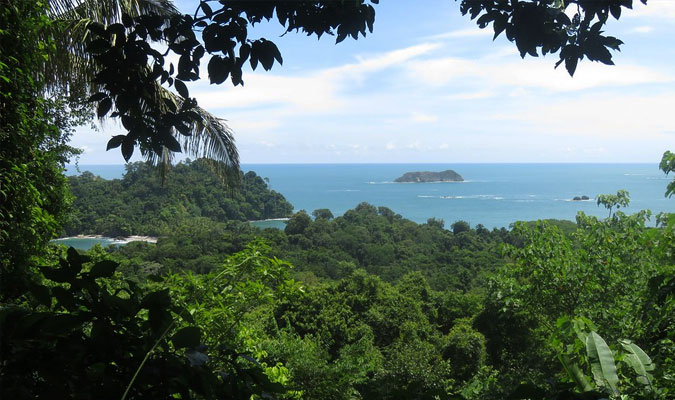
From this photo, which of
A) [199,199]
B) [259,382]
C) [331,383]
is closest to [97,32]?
[259,382]

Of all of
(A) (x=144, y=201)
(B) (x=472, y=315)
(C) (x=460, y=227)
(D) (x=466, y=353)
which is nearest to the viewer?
(D) (x=466, y=353)

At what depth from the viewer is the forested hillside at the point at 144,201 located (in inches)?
793

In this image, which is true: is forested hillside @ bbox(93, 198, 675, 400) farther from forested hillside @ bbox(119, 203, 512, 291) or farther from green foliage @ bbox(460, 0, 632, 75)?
green foliage @ bbox(460, 0, 632, 75)

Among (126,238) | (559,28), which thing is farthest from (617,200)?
(126,238)

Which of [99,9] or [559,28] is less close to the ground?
[99,9]

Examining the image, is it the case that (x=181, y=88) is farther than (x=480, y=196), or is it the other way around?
(x=480, y=196)

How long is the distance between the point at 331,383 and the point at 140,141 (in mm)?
5688

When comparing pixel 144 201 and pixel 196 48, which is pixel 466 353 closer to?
pixel 196 48

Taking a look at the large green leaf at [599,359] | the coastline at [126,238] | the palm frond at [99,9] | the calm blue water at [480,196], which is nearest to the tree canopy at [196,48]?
the large green leaf at [599,359]

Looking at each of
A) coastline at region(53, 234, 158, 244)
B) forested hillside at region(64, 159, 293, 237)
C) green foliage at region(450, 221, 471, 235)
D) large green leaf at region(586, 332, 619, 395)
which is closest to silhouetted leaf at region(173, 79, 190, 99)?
large green leaf at region(586, 332, 619, 395)

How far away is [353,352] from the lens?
8.86 m

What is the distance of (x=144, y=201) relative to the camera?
21.9 metres

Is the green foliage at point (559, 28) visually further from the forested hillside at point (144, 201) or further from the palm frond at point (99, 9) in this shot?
the forested hillside at point (144, 201)

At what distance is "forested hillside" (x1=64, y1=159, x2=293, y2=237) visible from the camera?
20141mm
